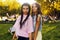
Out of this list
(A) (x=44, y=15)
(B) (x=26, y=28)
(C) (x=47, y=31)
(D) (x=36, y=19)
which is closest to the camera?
(B) (x=26, y=28)

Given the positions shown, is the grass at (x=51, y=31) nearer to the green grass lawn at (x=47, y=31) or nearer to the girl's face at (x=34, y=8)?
the green grass lawn at (x=47, y=31)

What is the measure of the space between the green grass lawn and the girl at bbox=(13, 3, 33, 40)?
47 centimetres

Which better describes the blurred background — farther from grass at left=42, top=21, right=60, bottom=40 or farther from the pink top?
the pink top

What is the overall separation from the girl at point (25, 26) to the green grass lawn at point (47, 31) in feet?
1.53

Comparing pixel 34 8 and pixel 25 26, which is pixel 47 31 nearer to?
pixel 34 8

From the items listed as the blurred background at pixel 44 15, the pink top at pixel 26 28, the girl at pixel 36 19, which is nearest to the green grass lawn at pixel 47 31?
the blurred background at pixel 44 15

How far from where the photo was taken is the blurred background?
2252 mm

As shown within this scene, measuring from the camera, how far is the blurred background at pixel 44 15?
2252 mm

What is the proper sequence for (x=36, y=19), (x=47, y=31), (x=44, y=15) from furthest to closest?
(x=47, y=31) < (x=44, y=15) < (x=36, y=19)

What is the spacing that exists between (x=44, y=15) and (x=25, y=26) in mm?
485

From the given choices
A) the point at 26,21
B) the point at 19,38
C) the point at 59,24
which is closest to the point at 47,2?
the point at 59,24

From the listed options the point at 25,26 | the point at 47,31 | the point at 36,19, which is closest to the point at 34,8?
the point at 36,19

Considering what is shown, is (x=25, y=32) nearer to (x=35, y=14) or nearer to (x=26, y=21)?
(x=26, y=21)

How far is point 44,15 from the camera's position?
224cm
